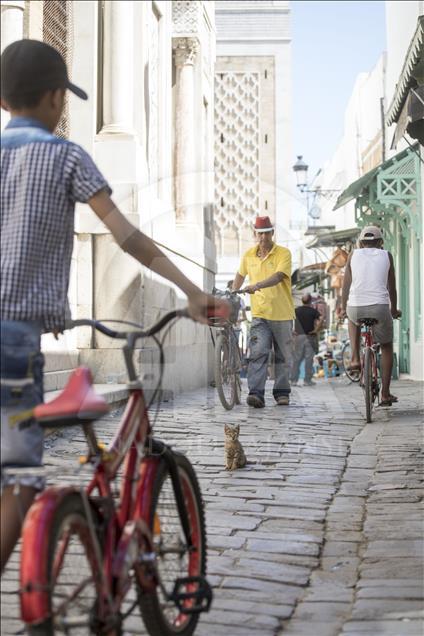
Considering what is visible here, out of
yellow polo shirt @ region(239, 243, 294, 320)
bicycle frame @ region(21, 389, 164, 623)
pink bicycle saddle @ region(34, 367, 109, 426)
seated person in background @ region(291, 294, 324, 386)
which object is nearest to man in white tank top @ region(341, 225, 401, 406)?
yellow polo shirt @ region(239, 243, 294, 320)

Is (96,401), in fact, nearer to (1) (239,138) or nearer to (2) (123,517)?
(2) (123,517)

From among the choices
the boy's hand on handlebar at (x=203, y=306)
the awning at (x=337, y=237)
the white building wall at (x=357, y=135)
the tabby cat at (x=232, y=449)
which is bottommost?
the tabby cat at (x=232, y=449)

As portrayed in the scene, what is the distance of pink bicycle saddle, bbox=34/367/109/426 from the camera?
7.95 ft

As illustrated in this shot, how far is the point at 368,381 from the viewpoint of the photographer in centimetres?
918

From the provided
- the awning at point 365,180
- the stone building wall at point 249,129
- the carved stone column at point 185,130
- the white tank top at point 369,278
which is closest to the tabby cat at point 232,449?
the white tank top at point 369,278

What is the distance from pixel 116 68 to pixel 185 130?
16.2 feet

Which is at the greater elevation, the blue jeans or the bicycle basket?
the bicycle basket

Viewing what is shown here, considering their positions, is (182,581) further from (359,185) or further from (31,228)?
(359,185)

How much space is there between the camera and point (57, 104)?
281 centimetres

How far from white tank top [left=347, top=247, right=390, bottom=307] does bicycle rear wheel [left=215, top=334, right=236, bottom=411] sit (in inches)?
55.4

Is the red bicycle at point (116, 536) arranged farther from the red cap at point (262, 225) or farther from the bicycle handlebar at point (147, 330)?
the red cap at point (262, 225)

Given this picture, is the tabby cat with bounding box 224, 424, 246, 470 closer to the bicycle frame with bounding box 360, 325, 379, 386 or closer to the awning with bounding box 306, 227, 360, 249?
the bicycle frame with bounding box 360, 325, 379, 386

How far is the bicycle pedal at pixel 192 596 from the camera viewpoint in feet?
10.4

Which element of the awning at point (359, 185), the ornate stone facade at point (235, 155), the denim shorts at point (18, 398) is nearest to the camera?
the denim shorts at point (18, 398)
